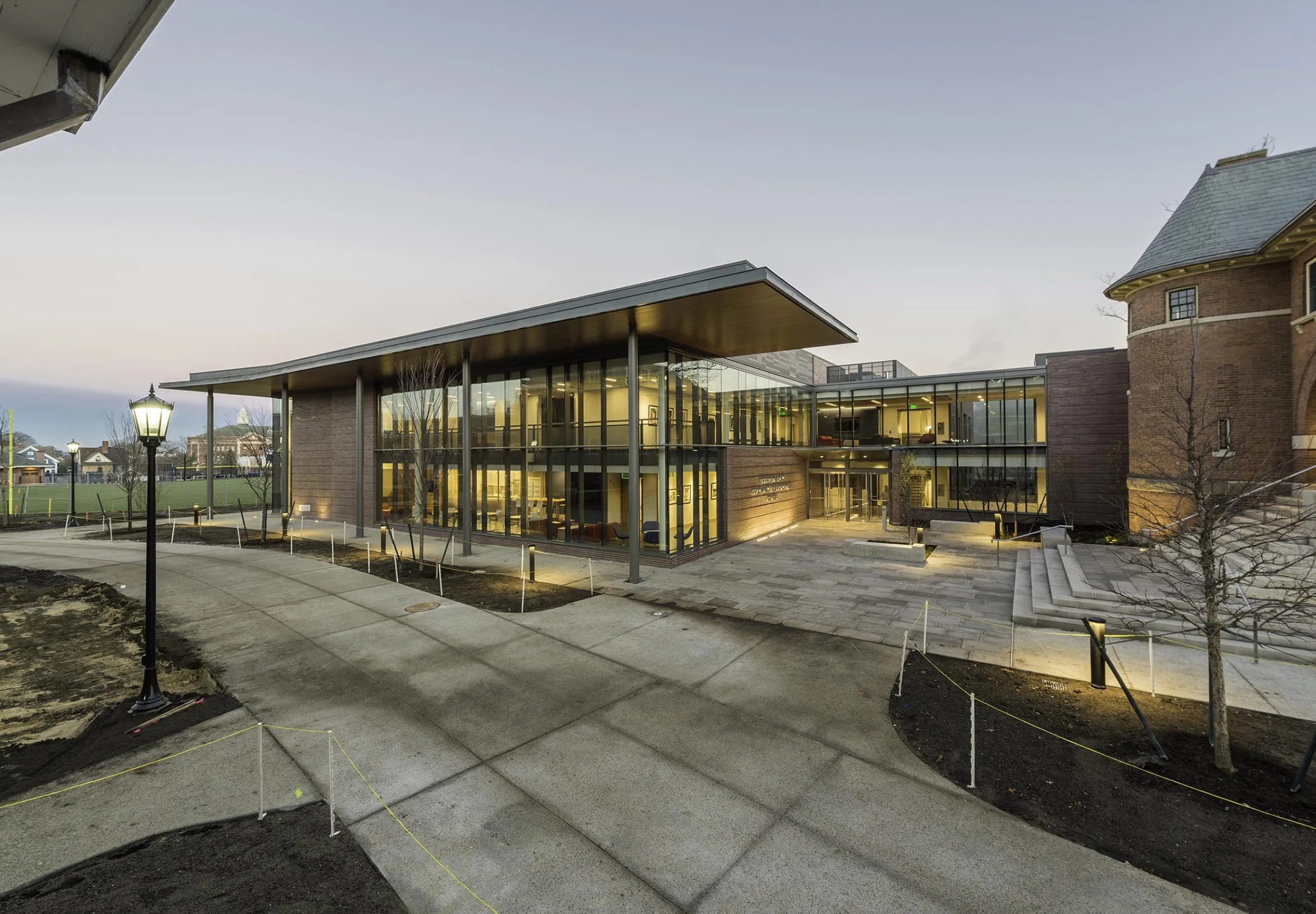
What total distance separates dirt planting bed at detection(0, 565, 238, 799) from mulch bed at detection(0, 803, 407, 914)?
8.23 ft

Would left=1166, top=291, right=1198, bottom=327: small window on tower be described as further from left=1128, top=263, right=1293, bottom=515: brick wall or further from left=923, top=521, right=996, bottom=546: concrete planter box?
left=923, top=521, right=996, bottom=546: concrete planter box

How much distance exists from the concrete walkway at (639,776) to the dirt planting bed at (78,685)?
724 millimetres

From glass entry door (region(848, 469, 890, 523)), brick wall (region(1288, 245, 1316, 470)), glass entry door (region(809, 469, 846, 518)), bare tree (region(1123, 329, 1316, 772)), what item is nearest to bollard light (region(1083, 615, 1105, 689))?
bare tree (region(1123, 329, 1316, 772))

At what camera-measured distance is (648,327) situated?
1727cm

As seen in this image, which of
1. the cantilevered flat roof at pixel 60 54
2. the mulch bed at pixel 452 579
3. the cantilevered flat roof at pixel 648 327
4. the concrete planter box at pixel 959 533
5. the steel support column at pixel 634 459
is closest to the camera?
the cantilevered flat roof at pixel 60 54

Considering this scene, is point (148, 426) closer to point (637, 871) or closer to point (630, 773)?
point (630, 773)

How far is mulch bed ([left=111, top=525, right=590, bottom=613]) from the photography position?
14.1 m

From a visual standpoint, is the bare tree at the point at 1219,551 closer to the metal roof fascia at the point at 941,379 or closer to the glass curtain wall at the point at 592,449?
the metal roof fascia at the point at 941,379

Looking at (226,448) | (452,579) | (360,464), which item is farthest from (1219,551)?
(226,448)

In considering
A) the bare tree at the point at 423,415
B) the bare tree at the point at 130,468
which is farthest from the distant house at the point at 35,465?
the bare tree at the point at 423,415

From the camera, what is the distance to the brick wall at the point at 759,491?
22.8 meters

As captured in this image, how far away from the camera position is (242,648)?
10547 mm

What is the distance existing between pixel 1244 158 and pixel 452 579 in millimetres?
34850

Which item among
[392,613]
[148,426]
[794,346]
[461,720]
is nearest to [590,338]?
[794,346]
